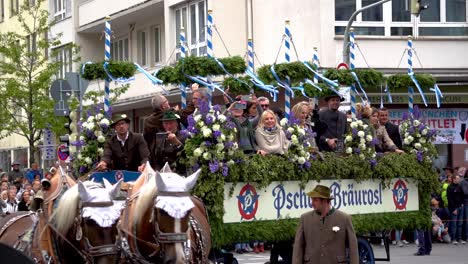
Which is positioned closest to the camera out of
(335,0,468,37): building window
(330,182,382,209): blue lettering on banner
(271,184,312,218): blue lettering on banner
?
(271,184,312,218): blue lettering on banner

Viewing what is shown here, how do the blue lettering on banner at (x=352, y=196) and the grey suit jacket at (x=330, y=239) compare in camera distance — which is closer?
the grey suit jacket at (x=330, y=239)

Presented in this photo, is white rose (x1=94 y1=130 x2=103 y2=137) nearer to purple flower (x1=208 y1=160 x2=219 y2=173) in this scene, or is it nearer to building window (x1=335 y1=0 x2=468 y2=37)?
purple flower (x1=208 y1=160 x2=219 y2=173)

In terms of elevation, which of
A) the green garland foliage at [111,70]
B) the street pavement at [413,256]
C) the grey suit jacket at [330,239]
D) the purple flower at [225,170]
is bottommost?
the street pavement at [413,256]

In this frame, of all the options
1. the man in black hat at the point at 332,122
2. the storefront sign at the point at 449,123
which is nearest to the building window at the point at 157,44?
the storefront sign at the point at 449,123

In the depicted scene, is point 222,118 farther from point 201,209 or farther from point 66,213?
point 66,213

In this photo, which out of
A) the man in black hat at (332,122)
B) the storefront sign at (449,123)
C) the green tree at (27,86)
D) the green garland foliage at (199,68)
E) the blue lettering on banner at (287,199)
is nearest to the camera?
the green garland foliage at (199,68)

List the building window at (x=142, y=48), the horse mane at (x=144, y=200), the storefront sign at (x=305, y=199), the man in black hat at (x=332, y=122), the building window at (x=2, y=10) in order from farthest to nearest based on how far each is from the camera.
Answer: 1. the building window at (x=2, y=10)
2. the building window at (x=142, y=48)
3. the man in black hat at (x=332, y=122)
4. the storefront sign at (x=305, y=199)
5. the horse mane at (x=144, y=200)

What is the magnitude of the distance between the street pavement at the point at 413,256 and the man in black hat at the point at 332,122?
21.7ft

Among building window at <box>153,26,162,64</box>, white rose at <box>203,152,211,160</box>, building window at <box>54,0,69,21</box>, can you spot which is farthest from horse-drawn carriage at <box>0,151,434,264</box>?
building window at <box>54,0,69,21</box>

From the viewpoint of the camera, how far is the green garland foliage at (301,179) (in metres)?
12.8

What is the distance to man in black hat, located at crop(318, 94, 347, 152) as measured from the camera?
1539 cm

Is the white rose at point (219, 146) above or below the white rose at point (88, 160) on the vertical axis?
above

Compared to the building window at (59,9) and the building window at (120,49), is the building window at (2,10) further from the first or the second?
the building window at (120,49)

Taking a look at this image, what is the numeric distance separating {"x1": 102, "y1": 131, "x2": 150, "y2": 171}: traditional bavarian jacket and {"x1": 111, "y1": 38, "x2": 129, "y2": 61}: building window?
26.3m
